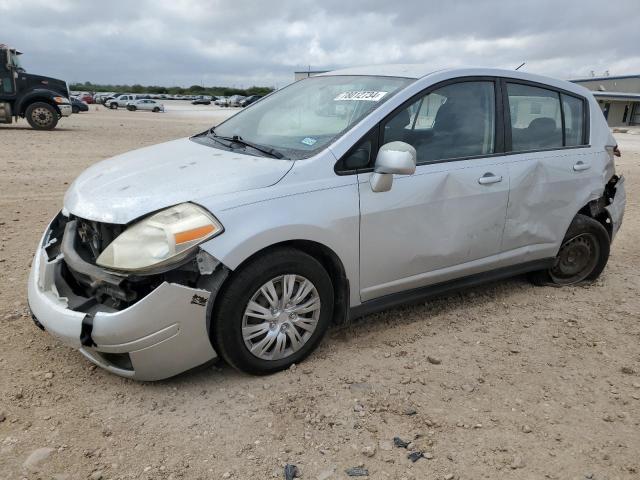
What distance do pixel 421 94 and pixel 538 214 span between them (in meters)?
1.39

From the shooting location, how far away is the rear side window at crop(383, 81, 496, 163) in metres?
3.40

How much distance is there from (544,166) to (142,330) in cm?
306

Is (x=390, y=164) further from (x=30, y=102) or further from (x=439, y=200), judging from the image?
(x=30, y=102)

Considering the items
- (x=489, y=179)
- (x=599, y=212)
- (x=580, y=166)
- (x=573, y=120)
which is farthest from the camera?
(x=599, y=212)

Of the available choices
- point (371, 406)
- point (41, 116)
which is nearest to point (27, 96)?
point (41, 116)

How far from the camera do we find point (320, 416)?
8.94 ft

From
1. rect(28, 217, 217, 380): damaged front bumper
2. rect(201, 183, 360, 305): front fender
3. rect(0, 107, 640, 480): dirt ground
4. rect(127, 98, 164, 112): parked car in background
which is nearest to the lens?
rect(0, 107, 640, 480): dirt ground

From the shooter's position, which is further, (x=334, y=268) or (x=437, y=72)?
(x=437, y=72)

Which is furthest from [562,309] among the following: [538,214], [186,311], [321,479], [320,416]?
[186,311]

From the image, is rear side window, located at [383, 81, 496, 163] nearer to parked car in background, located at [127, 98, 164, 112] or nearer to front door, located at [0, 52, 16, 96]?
front door, located at [0, 52, 16, 96]

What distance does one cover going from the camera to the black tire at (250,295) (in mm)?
2754

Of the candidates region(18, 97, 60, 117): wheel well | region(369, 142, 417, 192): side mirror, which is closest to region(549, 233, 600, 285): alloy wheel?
region(369, 142, 417, 192): side mirror

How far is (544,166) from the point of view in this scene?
4.03 m

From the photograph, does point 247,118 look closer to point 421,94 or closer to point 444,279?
point 421,94
